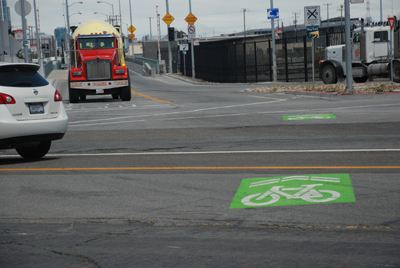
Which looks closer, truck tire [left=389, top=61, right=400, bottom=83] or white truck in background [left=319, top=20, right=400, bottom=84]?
truck tire [left=389, top=61, right=400, bottom=83]

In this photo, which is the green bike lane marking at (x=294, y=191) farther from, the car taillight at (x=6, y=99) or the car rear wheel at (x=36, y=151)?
the car rear wheel at (x=36, y=151)

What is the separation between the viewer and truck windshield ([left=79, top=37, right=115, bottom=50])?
2683cm

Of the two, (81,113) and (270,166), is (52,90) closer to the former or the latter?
(270,166)

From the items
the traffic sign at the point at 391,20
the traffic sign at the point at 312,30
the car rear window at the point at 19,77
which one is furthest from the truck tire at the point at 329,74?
the car rear window at the point at 19,77

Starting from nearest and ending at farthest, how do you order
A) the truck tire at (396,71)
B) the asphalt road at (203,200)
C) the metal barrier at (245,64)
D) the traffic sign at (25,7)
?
1. the asphalt road at (203,200)
2. the truck tire at (396,71)
3. the traffic sign at (25,7)
4. the metal barrier at (245,64)

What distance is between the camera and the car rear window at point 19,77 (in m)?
10.0

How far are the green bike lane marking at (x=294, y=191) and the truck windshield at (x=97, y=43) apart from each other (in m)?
20.0

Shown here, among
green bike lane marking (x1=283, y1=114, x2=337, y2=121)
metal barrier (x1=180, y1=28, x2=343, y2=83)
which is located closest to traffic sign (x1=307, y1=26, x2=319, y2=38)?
green bike lane marking (x1=283, y1=114, x2=337, y2=121)

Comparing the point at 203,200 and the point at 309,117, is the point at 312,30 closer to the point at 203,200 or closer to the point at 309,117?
the point at 309,117

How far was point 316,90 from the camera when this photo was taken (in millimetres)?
27250

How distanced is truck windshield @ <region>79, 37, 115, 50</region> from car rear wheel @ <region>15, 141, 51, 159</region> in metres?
16.4

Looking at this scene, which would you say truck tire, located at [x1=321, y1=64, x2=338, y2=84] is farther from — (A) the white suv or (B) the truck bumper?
(A) the white suv

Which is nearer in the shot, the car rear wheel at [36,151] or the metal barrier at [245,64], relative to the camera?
the car rear wheel at [36,151]

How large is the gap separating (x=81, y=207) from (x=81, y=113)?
50.0 ft
